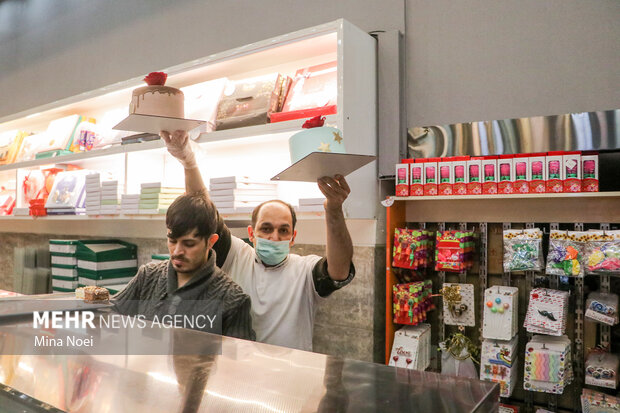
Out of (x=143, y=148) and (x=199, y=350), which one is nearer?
(x=199, y=350)

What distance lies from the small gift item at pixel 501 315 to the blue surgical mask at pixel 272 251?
1.01 m

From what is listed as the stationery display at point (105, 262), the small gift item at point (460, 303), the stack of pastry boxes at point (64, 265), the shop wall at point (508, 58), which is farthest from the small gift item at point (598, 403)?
the stack of pastry boxes at point (64, 265)

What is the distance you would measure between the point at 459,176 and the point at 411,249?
0.42 metres

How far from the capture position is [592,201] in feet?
7.23

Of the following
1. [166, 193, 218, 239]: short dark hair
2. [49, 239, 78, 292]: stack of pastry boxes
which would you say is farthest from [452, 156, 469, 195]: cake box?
[49, 239, 78, 292]: stack of pastry boxes

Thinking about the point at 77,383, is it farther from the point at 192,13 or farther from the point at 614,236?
the point at 192,13

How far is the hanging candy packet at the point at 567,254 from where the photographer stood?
201cm

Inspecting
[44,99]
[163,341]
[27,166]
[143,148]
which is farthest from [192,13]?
[163,341]

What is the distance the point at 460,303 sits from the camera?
245cm

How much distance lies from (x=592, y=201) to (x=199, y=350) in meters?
1.98

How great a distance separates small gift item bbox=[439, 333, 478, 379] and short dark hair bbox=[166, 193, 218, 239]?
129 centimetres

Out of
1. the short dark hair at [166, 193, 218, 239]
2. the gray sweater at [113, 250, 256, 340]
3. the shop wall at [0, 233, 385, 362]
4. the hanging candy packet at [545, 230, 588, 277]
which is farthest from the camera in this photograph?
the shop wall at [0, 233, 385, 362]

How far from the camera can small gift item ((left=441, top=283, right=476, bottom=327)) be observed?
243cm

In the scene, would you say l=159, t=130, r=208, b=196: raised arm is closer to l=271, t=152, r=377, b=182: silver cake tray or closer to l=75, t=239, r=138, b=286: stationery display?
l=271, t=152, r=377, b=182: silver cake tray
